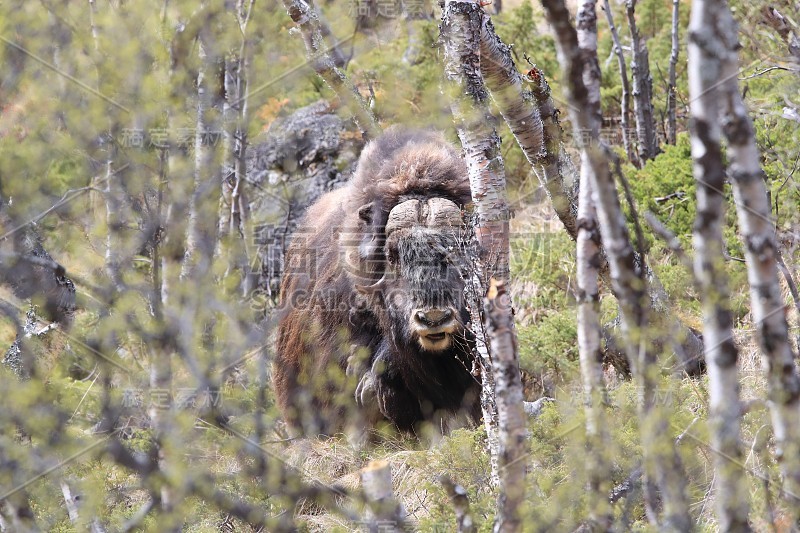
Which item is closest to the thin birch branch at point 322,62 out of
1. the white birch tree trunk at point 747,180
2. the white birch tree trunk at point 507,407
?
the white birch tree trunk at point 507,407

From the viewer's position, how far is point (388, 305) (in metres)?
5.97

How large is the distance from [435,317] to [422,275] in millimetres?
362

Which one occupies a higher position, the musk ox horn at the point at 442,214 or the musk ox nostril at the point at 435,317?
the musk ox horn at the point at 442,214

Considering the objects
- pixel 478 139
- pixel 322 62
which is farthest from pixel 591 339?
pixel 322 62

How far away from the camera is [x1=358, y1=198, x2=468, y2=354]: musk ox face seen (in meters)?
5.42

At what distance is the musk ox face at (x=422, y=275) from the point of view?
5422mm

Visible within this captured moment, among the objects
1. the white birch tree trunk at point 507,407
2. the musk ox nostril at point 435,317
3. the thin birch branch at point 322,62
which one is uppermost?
the thin birch branch at point 322,62

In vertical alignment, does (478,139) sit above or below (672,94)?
below

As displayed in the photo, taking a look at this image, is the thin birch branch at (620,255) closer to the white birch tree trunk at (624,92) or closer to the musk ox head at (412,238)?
the musk ox head at (412,238)

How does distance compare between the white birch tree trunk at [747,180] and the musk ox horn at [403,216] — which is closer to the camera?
the white birch tree trunk at [747,180]

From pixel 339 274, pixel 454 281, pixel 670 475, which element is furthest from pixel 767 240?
pixel 339 274

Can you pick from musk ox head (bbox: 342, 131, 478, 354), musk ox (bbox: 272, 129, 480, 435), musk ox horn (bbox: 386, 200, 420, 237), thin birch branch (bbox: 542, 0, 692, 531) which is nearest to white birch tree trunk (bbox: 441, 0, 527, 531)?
musk ox head (bbox: 342, 131, 478, 354)

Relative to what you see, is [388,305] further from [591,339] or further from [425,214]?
[591,339]

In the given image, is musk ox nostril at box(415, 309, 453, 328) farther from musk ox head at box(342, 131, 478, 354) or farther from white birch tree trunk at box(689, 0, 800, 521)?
white birch tree trunk at box(689, 0, 800, 521)
